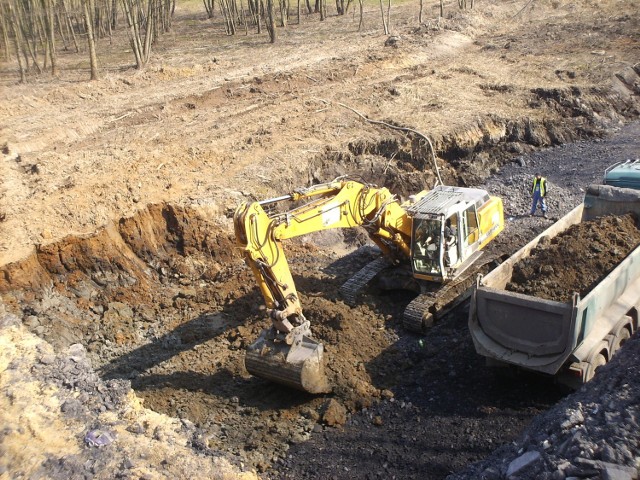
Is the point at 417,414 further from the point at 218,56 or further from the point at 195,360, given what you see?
the point at 218,56

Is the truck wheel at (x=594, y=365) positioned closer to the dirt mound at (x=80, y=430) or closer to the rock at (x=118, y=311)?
the dirt mound at (x=80, y=430)

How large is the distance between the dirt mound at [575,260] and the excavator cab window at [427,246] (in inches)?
60.1

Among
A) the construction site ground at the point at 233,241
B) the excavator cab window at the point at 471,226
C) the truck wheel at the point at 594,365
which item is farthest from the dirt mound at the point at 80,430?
the excavator cab window at the point at 471,226

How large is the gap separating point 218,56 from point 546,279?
21545mm

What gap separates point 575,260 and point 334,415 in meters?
4.42

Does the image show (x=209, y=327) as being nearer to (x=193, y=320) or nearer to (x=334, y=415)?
(x=193, y=320)

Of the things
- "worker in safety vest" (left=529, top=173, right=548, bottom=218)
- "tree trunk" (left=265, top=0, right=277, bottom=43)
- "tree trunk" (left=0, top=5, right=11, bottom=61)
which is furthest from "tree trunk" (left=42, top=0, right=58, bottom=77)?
"worker in safety vest" (left=529, top=173, right=548, bottom=218)

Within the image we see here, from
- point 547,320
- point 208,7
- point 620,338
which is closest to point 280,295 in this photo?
point 547,320

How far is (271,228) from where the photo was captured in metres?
9.24

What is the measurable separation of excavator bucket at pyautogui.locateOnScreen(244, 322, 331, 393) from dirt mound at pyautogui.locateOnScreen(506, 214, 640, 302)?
325cm

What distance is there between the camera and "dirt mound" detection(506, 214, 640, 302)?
9.78 m

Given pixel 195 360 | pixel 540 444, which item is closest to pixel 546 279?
pixel 540 444

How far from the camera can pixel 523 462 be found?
6715 millimetres

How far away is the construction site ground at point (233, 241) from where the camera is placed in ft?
28.9
